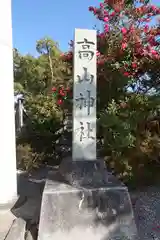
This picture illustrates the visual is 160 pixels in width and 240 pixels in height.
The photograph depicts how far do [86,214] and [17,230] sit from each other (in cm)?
86

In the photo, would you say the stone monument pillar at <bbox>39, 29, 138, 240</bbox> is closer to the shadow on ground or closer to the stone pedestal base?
the stone pedestal base

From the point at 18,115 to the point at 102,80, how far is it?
15.9 feet

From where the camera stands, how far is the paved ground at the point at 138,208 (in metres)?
2.84

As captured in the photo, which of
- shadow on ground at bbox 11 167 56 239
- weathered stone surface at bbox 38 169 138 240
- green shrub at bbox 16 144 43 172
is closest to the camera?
weathered stone surface at bbox 38 169 138 240

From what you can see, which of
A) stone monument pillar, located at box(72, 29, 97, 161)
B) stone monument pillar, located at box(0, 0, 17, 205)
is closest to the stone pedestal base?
stone monument pillar, located at box(72, 29, 97, 161)

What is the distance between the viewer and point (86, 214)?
258 cm

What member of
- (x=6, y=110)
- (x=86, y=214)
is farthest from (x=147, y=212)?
(x=6, y=110)

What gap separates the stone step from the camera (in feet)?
8.42

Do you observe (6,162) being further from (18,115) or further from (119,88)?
(18,115)

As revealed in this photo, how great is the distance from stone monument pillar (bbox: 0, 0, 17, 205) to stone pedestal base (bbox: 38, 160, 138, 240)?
0.97m

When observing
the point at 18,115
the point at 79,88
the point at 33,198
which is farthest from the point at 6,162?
the point at 18,115

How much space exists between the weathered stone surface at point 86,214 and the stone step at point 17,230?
28 cm

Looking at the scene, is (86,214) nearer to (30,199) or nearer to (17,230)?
(17,230)

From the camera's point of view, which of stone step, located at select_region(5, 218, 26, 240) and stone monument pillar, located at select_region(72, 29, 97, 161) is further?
stone monument pillar, located at select_region(72, 29, 97, 161)
